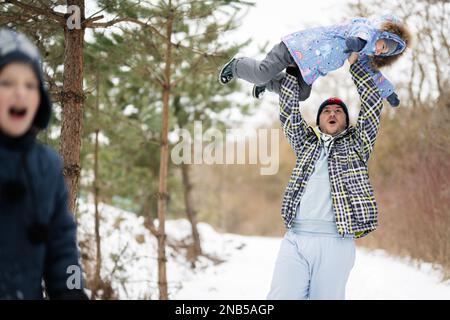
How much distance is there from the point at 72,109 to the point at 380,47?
187cm

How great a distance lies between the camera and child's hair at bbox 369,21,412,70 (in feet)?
8.80

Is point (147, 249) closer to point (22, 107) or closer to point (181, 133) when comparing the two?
point (181, 133)

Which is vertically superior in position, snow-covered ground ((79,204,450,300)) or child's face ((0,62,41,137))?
child's face ((0,62,41,137))

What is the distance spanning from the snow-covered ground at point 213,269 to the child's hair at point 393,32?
261 cm

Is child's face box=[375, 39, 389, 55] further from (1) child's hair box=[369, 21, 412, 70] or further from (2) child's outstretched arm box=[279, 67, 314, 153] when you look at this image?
(2) child's outstretched arm box=[279, 67, 314, 153]

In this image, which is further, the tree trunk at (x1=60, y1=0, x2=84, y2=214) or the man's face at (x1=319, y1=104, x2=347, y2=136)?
the tree trunk at (x1=60, y1=0, x2=84, y2=214)

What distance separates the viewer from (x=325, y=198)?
8.49 feet

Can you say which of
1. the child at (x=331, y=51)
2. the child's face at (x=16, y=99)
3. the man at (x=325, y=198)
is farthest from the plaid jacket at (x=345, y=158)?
the child's face at (x=16, y=99)

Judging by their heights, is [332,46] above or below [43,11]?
below

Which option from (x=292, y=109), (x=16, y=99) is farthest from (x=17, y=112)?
(x=292, y=109)

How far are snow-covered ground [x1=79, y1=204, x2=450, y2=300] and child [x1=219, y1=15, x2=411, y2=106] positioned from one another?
268 centimetres

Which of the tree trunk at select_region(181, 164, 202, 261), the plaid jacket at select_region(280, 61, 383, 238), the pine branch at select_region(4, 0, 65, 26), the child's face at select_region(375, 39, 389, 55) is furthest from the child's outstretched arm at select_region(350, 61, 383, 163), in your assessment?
the tree trunk at select_region(181, 164, 202, 261)

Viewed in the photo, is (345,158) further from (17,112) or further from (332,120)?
(17,112)
